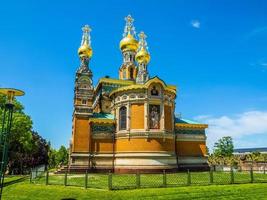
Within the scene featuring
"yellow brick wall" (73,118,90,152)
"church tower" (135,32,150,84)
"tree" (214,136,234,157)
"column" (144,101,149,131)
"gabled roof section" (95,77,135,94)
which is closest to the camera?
"column" (144,101,149,131)

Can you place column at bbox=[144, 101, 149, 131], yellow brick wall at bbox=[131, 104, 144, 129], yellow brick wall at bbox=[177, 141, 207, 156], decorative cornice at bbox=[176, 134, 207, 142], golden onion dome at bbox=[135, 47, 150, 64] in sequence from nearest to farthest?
column at bbox=[144, 101, 149, 131] → yellow brick wall at bbox=[131, 104, 144, 129] → yellow brick wall at bbox=[177, 141, 207, 156] → decorative cornice at bbox=[176, 134, 207, 142] → golden onion dome at bbox=[135, 47, 150, 64]

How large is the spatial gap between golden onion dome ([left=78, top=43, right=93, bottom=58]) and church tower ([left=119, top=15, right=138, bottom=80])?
7697 mm

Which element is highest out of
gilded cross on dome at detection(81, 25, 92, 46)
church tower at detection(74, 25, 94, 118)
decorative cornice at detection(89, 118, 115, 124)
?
gilded cross on dome at detection(81, 25, 92, 46)

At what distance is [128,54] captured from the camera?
134 feet

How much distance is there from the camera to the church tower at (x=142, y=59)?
3359cm

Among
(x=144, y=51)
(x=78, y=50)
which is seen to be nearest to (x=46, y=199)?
(x=78, y=50)

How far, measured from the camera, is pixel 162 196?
43.0ft

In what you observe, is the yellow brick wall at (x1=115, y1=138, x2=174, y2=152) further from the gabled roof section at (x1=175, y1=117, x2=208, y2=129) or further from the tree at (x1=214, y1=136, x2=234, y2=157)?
the tree at (x1=214, y1=136, x2=234, y2=157)

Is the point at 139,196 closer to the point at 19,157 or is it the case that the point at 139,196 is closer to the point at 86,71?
the point at 86,71

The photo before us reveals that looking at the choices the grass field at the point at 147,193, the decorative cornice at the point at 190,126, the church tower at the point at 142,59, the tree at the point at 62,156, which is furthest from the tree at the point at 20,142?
the tree at the point at 62,156

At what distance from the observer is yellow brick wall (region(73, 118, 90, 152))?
28.4 m

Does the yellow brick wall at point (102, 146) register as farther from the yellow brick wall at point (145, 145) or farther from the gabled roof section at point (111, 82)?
the gabled roof section at point (111, 82)

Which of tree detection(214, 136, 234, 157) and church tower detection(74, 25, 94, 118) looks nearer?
church tower detection(74, 25, 94, 118)

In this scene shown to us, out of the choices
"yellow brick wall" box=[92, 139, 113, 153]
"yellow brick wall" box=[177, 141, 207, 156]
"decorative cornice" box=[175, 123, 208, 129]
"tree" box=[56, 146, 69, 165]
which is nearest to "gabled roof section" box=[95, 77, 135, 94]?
"yellow brick wall" box=[92, 139, 113, 153]
